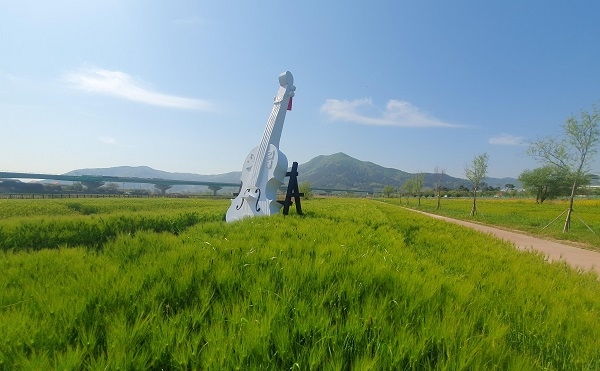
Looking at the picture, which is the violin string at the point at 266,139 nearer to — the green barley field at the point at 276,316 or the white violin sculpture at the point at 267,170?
the white violin sculpture at the point at 267,170

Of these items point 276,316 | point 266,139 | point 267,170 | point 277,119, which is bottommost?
point 276,316

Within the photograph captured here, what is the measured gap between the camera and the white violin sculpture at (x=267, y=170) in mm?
9586

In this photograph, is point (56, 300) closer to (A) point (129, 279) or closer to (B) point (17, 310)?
(B) point (17, 310)

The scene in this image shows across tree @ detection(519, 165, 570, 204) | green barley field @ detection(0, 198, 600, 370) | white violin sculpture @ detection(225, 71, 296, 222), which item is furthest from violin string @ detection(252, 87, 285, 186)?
tree @ detection(519, 165, 570, 204)

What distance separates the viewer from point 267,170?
9820 mm

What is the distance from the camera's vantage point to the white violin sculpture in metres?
9.59

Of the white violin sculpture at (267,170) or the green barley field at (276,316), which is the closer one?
the green barley field at (276,316)

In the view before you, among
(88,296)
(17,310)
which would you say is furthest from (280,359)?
(17,310)

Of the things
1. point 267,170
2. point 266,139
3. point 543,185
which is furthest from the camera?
point 543,185

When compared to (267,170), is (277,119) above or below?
above

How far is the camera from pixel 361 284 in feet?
7.42

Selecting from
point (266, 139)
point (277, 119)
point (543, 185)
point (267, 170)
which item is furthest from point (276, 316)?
point (543, 185)

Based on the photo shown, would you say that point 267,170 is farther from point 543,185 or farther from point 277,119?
point 543,185

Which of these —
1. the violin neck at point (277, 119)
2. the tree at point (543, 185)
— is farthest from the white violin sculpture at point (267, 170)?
the tree at point (543, 185)
